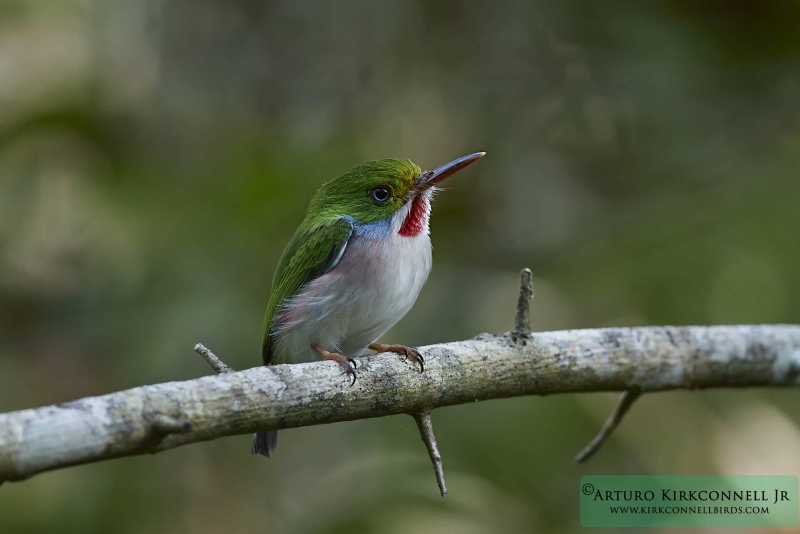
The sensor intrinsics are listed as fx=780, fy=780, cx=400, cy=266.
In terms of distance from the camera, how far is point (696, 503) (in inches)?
143

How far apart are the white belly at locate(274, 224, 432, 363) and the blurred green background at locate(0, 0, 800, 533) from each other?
93 cm

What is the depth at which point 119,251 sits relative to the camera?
14.6 feet

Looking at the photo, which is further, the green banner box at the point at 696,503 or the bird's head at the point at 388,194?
the green banner box at the point at 696,503

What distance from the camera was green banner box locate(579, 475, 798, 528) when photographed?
134 inches

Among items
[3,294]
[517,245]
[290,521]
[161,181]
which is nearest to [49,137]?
[161,181]

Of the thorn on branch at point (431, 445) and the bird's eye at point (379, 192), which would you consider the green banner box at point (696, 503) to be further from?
the bird's eye at point (379, 192)

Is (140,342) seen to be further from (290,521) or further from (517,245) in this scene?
(517,245)

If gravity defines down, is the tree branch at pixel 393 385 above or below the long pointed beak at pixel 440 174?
below

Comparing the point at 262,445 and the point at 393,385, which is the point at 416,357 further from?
the point at 262,445

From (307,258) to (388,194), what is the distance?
1.45 feet

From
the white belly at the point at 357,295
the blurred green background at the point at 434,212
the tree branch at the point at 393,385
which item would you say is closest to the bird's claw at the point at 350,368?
the tree branch at the point at 393,385

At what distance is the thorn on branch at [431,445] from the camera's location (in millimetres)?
2451

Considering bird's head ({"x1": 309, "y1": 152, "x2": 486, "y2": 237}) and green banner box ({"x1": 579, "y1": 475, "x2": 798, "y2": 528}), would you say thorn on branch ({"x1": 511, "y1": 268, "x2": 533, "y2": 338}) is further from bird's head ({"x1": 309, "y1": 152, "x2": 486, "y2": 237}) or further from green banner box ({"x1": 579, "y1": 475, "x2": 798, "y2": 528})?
green banner box ({"x1": 579, "y1": 475, "x2": 798, "y2": 528})

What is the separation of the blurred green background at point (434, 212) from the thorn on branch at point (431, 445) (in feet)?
3.82
